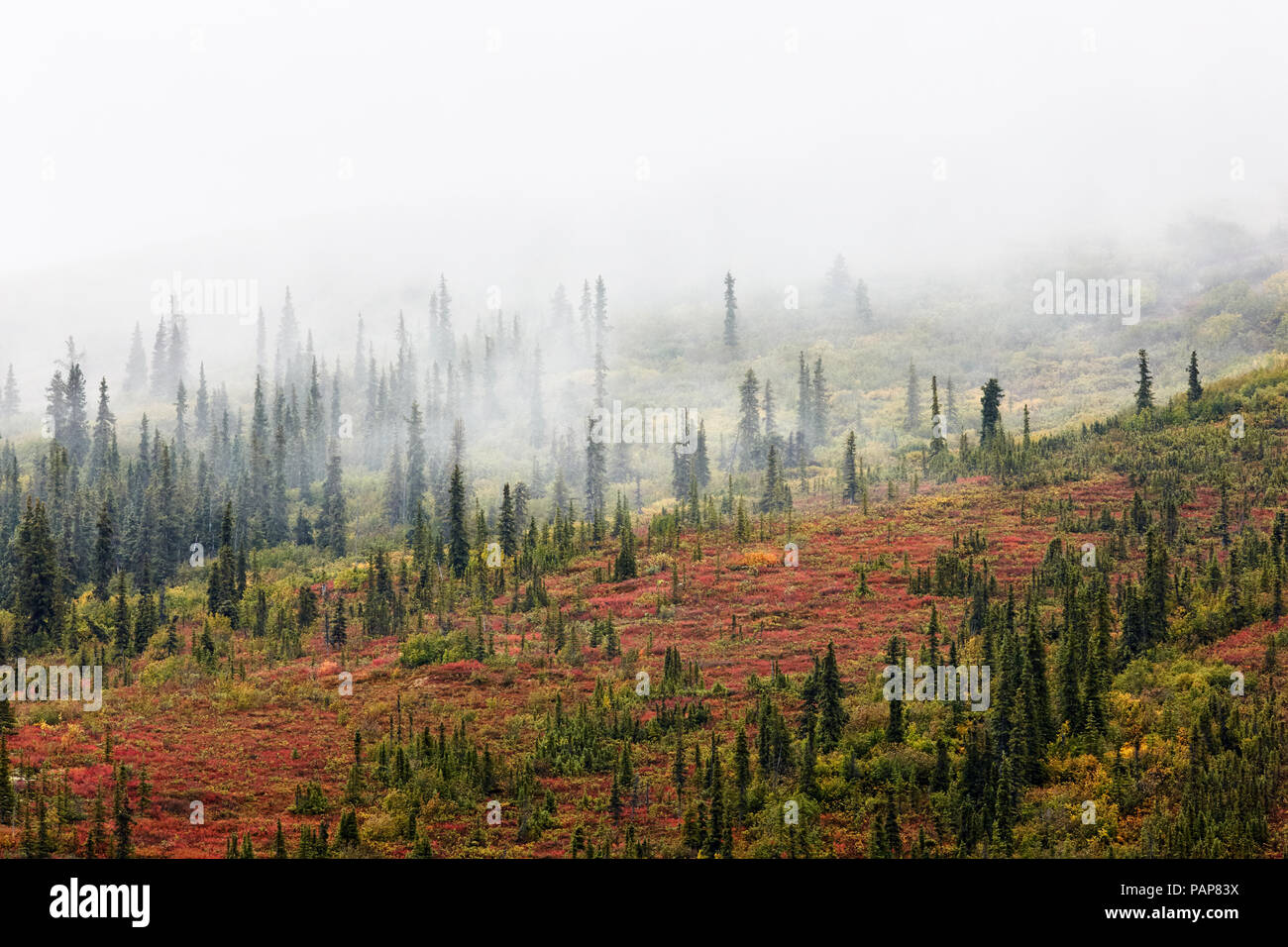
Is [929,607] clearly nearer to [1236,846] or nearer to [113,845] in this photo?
[1236,846]

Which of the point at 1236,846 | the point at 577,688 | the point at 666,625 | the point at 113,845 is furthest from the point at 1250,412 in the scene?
the point at 113,845

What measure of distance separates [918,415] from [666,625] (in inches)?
2663

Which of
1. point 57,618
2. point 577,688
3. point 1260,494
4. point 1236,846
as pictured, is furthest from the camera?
point 57,618

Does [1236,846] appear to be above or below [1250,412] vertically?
below

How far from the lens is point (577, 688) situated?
134 ft

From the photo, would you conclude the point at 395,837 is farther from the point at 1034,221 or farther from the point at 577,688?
the point at 1034,221

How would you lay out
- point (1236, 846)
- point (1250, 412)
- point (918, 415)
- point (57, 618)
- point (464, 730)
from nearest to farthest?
point (1236, 846) < point (464, 730) < point (57, 618) < point (1250, 412) < point (918, 415)

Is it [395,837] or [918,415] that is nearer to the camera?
[395,837]

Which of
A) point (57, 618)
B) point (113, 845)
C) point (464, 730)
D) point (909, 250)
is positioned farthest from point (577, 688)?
point (909, 250)

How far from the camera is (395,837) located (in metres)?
27.6
